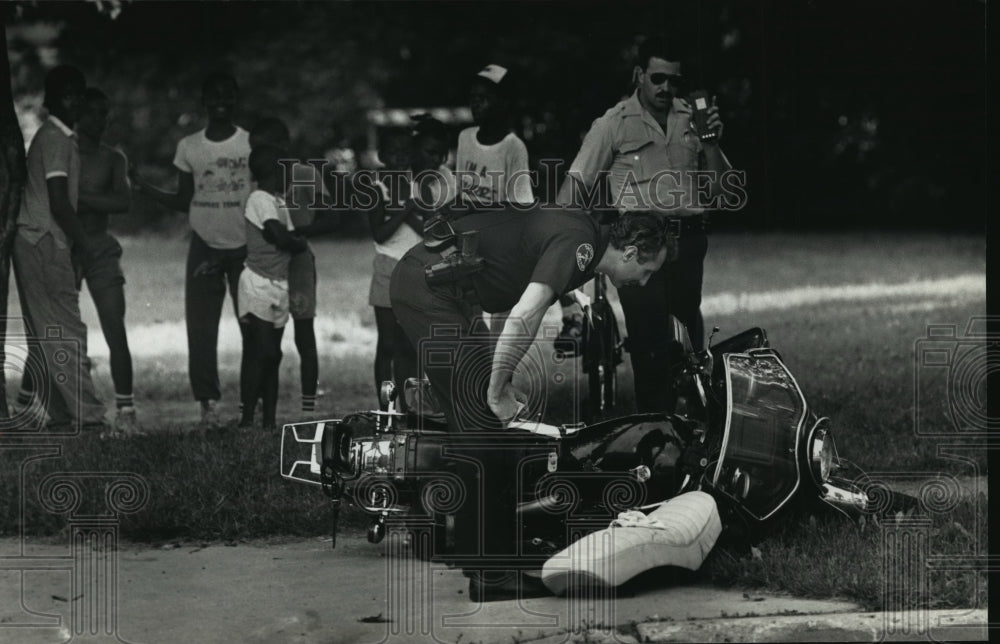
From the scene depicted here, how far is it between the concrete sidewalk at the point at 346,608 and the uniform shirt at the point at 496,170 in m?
2.79

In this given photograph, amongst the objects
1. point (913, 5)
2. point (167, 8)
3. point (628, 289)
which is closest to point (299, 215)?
point (628, 289)

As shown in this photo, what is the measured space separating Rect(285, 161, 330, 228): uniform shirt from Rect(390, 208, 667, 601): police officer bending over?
112 inches

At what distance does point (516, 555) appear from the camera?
226 inches

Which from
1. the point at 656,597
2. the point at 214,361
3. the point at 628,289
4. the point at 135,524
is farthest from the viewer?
the point at 214,361

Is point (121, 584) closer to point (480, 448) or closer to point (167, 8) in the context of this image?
point (480, 448)

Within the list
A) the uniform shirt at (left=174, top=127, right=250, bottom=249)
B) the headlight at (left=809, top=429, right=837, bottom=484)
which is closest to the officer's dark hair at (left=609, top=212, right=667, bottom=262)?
the headlight at (left=809, top=429, right=837, bottom=484)

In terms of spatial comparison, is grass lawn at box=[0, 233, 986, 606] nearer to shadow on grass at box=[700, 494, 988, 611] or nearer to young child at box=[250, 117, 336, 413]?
shadow on grass at box=[700, 494, 988, 611]

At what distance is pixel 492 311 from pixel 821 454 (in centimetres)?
140

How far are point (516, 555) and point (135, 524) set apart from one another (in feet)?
6.42

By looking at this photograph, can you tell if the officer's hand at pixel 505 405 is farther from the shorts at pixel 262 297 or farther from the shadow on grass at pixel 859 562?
the shorts at pixel 262 297

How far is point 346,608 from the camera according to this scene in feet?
18.2

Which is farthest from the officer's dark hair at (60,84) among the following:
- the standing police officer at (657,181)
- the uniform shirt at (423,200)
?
the standing police officer at (657,181)

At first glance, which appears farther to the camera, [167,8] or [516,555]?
[167,8]

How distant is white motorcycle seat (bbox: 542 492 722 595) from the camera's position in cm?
525
